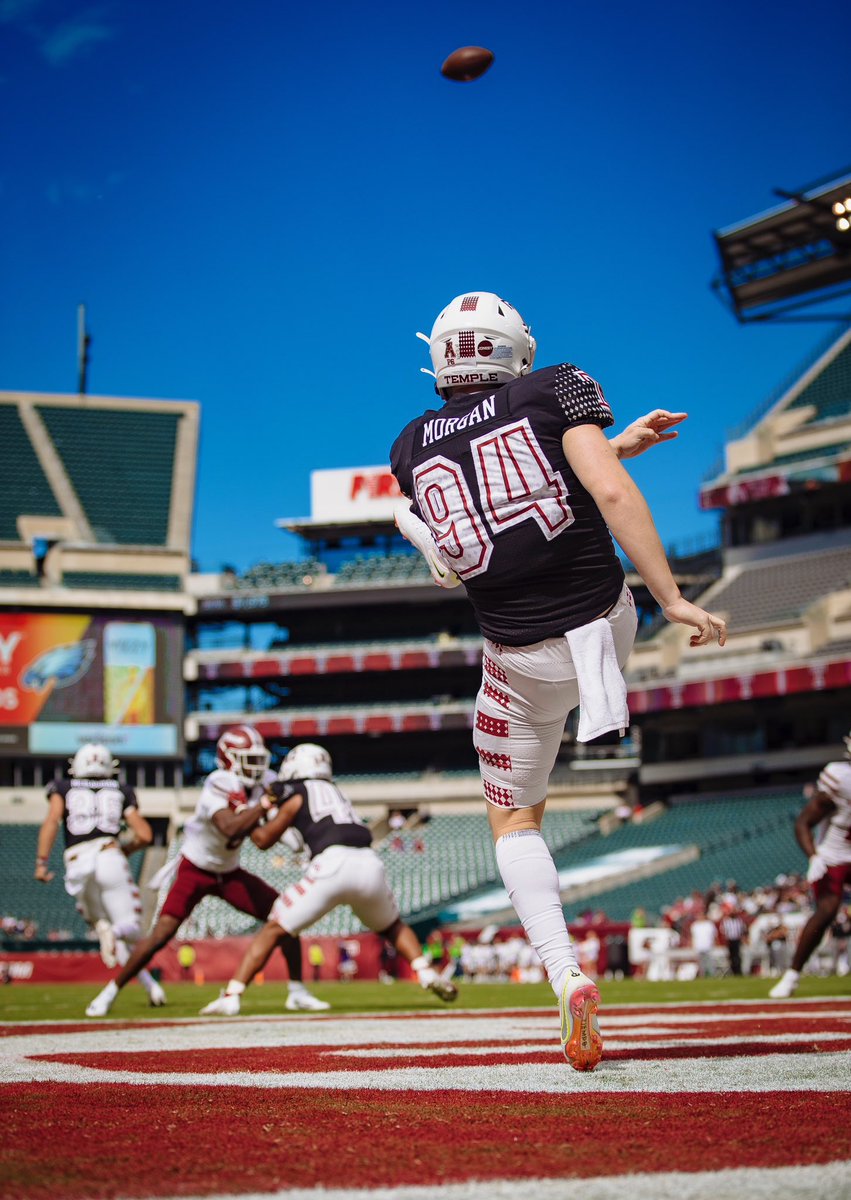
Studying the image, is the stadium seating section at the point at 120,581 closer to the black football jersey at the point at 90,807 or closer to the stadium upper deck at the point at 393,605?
the stadium upper deck at the point at 393,605

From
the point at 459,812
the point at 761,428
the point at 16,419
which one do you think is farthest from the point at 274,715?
the point at 761,428

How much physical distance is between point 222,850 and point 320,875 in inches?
34.0

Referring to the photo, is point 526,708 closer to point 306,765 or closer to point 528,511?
point 528,511

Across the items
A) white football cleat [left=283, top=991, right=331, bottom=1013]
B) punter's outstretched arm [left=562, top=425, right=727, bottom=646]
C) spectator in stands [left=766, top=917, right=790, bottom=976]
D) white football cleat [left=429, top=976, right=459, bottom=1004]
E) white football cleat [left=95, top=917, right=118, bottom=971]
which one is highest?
punter's outstretched arm [left=562, top=425, right=727, bottom=646]

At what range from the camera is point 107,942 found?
33.7 ft

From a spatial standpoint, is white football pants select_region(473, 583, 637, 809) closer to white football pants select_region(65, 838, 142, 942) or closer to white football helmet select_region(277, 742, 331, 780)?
white football helmet select_region(277, 742, 331, 780)

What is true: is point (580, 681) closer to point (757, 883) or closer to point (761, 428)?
point (757, 883)

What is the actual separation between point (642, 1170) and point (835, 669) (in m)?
37.5

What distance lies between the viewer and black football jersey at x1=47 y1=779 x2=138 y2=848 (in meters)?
10.8

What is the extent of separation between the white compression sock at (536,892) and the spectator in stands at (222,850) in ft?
16.7

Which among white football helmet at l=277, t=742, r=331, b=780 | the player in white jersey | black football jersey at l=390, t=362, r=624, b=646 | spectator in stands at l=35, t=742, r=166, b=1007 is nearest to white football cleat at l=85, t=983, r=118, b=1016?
spectator in stands at l=35, t=742, r=166, b=1007

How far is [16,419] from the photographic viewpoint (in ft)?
175

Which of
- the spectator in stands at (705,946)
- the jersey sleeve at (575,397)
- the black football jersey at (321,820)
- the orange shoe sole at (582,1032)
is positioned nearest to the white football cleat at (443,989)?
the black football jersey at (321,820)

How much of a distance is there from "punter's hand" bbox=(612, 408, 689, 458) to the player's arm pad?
64 cm
